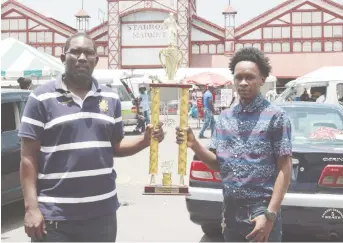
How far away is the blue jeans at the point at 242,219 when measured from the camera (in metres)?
2.97

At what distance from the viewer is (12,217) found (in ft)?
23.8

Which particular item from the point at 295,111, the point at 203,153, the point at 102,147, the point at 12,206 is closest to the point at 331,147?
the point at 295,111

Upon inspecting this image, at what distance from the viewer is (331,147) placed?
5.32 metres

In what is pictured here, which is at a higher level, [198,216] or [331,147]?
[331,147]

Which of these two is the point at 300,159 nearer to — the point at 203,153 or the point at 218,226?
the point at 218,226

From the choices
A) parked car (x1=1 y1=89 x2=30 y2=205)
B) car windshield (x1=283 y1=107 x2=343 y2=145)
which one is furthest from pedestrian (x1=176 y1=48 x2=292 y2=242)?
parked car (x1=1 y1=89 x2=30 y2=205)

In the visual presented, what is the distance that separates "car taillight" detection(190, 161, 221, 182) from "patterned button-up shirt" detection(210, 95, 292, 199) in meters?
2.29

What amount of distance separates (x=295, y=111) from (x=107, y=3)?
110ft

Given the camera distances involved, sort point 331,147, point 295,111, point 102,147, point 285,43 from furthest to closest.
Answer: point 285,43, point 295,111, point 331,147, point 102,147

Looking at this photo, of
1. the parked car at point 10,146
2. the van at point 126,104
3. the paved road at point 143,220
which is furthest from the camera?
the van at point 126,104

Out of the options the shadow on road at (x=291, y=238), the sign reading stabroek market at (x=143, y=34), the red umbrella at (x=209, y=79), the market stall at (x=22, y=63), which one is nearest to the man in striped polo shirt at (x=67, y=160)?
the shadow on road at (x=291, y=238)

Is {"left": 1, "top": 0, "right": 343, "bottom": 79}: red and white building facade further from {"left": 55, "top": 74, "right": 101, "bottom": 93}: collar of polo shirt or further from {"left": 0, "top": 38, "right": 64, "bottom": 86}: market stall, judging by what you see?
{"left": 55, "top": 74, "right": 101, "bottom": 93}: collar of polo shirt

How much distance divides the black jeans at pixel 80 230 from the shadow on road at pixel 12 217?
13.0ft

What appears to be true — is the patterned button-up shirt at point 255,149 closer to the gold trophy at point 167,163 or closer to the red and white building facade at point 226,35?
the gold trophy at point 167,163
